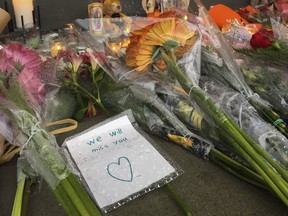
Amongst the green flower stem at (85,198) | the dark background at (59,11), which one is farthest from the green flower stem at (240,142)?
the dark background at (59,11)

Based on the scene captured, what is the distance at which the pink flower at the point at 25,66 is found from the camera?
Result: 2.33 ft

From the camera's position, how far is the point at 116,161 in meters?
0.66

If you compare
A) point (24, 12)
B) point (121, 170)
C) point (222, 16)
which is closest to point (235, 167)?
point (121, 170)

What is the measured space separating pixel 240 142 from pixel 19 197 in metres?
0.36

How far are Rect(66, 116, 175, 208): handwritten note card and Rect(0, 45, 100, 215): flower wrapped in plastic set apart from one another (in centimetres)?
6

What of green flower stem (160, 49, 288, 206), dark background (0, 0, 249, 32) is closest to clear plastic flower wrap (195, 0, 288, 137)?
green flower stem (160, 49, 288, 206)

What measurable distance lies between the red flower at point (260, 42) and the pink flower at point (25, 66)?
1.69 ft

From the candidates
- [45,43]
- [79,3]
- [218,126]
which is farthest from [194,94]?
[79,3]

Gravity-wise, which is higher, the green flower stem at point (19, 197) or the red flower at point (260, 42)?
the red flower at point (260, 42)

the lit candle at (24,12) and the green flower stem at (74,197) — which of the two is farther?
the lit candle at (24,12)

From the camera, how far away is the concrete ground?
0.60 m

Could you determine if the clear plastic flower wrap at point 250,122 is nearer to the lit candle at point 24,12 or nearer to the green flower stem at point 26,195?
the green flower stem at point 26,195

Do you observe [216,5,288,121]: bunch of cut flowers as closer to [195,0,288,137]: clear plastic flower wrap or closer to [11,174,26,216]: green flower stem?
[195,0,288,137]: clear plastic flower wrap

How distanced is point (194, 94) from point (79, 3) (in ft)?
5.16
